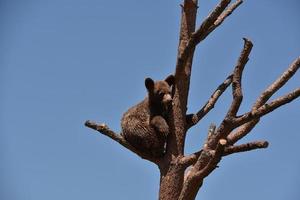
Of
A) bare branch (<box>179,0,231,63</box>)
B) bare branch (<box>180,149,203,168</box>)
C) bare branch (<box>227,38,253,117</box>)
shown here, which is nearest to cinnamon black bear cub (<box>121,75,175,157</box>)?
bare branch (<box>180,149,203,168</box>)

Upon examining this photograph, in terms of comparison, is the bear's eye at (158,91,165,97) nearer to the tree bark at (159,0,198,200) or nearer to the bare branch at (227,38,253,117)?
the tree bark at (159,0,198,200)

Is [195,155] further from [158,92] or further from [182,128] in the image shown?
[158,92]

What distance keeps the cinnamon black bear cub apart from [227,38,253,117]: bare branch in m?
2.13

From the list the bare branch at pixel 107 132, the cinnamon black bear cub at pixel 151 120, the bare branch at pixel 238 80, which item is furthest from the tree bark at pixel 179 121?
the bare branch at pixel 238 80

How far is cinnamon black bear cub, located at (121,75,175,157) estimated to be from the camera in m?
9.47

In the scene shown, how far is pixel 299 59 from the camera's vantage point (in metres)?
7.27

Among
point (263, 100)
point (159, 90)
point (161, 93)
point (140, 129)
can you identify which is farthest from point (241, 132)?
point (159, 90)

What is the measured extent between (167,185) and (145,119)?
7.72 feet

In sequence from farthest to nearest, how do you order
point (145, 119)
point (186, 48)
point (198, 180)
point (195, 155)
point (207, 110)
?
point (145, 119) < point (207, 110) < point (186, 48) < point (195, 155) < point (198, 180)

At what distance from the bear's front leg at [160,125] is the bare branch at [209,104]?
0.50 m

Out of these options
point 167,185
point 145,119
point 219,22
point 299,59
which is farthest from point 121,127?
point 299,59

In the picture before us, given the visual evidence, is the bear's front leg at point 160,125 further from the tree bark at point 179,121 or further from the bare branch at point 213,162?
the bare branch at point 213,162

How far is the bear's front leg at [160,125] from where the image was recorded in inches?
364

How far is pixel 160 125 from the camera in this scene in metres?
9.43
